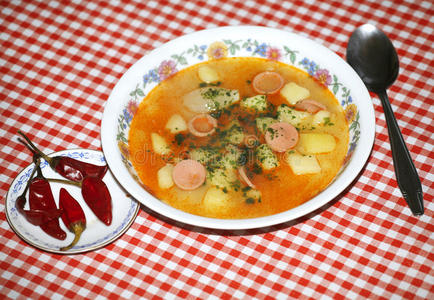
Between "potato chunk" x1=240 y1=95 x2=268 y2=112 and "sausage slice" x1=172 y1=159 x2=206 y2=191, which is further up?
"potato chunk" x1=240 y1=95 x2=268 y2=112

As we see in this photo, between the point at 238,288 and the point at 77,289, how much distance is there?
27.3 inches

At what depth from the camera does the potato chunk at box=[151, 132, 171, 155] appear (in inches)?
103

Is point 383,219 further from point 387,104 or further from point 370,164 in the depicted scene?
point 387,104

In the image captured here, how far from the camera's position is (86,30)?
11.1ft

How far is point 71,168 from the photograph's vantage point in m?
2.57

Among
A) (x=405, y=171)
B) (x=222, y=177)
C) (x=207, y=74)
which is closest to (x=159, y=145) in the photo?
(x=222, y=177)

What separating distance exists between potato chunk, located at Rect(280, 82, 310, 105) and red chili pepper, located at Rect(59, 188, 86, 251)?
1158 millimetres

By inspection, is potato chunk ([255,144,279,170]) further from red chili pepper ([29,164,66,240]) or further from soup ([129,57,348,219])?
red chili pepper ([29,164,66,240])

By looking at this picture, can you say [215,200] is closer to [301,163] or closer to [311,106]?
[301,163]

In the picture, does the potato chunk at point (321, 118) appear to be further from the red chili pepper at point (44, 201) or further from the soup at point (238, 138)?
the red chili pepper at point (44, 201)

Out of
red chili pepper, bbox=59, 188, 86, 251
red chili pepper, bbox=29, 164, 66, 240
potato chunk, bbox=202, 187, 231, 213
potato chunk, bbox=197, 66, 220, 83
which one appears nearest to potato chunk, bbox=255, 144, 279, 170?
potato chunk, bbox=202, 187, 231, 213

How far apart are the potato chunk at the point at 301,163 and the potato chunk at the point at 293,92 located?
33 cm

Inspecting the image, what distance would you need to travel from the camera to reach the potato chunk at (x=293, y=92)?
9.07 feet

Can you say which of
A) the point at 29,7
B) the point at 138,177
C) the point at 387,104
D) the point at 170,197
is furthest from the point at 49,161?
the point at 387,104
